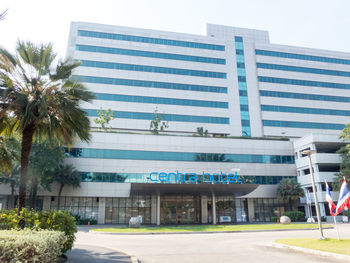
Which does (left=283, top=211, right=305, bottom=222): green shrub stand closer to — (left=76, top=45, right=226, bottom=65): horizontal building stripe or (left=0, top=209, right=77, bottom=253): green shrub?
(left=76, top=45, right=226, bottom=65): horizontal building stripe

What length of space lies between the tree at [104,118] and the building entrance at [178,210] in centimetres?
1667

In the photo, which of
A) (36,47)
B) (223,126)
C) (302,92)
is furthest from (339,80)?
(36,47)

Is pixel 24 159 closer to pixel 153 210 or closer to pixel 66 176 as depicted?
pixel 66 176

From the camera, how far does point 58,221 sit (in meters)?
10.9

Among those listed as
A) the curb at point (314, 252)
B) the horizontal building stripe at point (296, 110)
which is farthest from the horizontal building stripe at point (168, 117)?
the curb at point (314, 252)

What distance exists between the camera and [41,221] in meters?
10.8

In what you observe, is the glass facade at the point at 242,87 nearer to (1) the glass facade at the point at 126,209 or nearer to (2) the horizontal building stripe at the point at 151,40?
(2) the horizontal building stripe at the point at 151,40

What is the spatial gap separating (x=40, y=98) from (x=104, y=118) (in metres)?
37.2

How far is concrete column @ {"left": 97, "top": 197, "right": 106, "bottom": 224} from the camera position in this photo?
41.1 meters

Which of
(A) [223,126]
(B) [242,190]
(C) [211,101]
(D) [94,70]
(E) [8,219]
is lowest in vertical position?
(E) [8,219]

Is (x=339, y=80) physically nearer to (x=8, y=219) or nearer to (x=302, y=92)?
(x=302, y=92)

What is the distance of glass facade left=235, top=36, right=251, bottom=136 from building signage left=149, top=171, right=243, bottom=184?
53.0 feet

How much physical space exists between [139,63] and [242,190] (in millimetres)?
32493

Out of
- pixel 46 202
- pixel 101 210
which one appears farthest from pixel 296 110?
pixel 46 202
